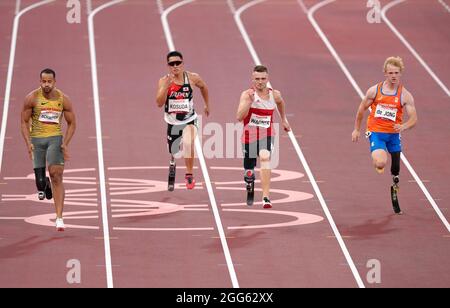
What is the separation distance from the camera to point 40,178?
15.9 meters

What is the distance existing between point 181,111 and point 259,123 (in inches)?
52.0

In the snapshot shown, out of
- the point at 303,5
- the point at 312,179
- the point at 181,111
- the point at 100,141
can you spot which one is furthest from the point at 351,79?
the point at 181,111

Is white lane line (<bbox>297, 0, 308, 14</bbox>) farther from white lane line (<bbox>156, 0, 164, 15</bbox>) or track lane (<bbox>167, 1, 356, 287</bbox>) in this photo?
white lane line (<bbox>156, 0, 164, 15</bbox>)

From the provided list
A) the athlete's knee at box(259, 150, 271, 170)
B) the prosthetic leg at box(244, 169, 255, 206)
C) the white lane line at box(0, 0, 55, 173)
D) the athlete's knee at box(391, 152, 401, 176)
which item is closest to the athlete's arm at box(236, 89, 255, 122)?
the athlete's knee at box(259, 150, 271, 170)

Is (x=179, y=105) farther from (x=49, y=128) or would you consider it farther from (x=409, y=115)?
(x=409, y=115)

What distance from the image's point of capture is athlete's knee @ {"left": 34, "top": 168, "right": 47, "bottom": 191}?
15828 mm

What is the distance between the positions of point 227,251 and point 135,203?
2.44m

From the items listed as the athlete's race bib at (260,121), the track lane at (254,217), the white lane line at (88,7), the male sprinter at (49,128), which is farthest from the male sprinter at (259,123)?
the white lane line at (88,7)

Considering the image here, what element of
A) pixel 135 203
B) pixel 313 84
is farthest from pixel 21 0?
pixel 135 203

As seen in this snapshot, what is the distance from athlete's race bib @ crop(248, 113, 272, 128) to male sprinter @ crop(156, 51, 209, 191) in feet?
3.79

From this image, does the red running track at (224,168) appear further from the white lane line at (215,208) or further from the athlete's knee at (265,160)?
the athlete's knee at (265,160)

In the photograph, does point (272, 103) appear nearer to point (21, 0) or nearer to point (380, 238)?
point (380, 238)
